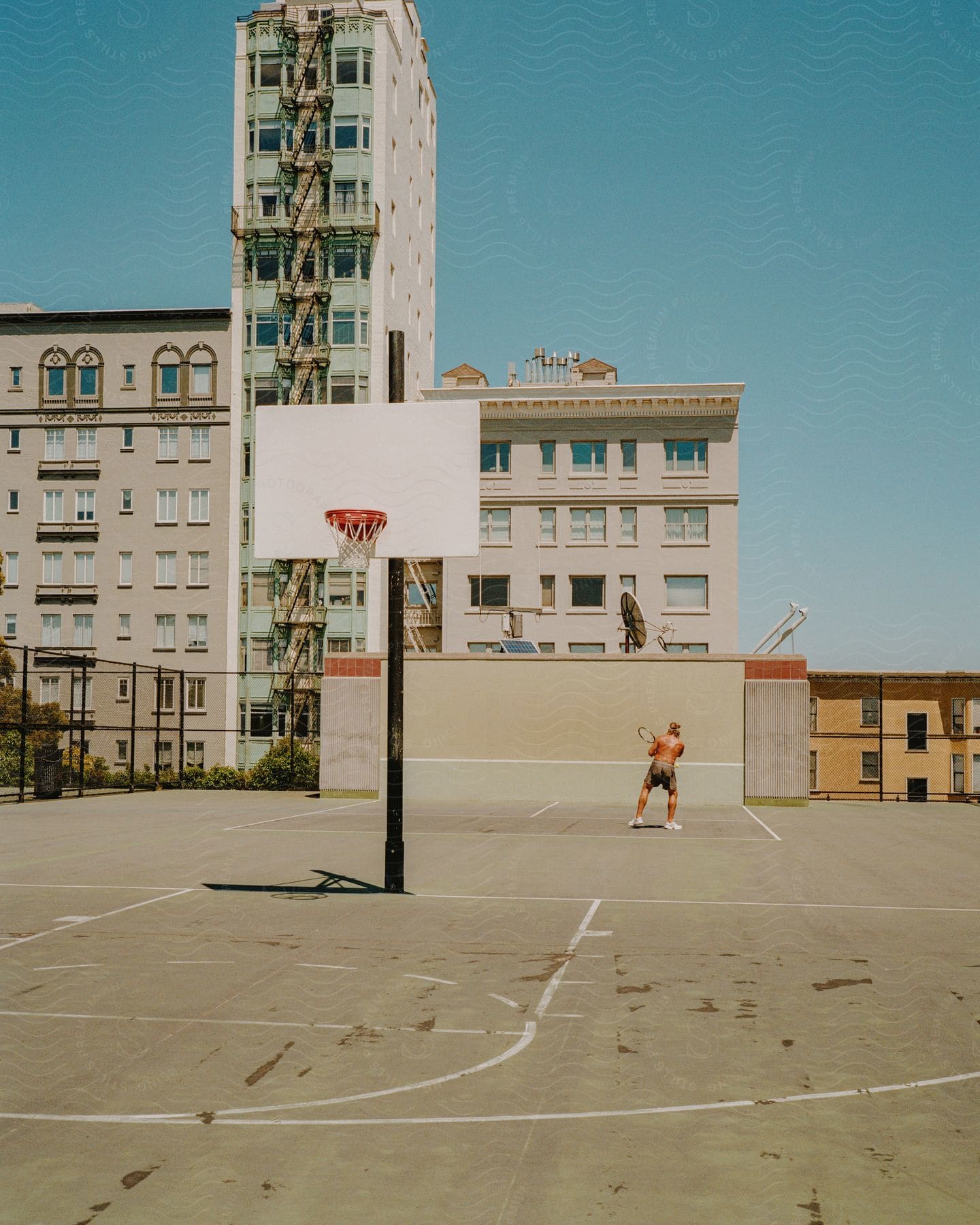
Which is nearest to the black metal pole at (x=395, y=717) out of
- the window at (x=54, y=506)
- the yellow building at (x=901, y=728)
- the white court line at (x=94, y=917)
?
the white court line at (x=94, y=917)

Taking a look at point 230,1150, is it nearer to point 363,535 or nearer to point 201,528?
point 363,535

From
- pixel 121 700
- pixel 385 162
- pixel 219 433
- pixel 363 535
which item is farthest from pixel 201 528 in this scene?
pixel 363 535

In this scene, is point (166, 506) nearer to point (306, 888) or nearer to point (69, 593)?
→ point (69, 593)

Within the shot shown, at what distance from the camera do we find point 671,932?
37.4 ft

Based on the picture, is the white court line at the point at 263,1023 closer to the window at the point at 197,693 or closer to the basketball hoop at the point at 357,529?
the basketball hoop at the point at 357,529

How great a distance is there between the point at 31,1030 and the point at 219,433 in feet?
184

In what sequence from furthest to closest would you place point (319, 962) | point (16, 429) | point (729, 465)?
1. point (16, 429)
2. point (729, 465)
3. point (319, 962)

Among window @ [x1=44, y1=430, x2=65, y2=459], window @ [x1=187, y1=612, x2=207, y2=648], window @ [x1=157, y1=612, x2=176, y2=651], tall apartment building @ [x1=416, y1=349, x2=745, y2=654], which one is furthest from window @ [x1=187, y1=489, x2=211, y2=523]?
tall apartment building @ [x1=416, y1=349, x2=745, y2=654]

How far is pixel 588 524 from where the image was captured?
194ft

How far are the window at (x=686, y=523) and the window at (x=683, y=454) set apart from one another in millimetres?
2021

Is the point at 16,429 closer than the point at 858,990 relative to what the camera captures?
No

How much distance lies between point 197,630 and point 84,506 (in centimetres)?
922

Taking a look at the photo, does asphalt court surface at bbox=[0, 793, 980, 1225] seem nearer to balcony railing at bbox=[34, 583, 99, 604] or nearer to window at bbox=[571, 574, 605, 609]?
window at bbox=[571, 574, 605, 609]

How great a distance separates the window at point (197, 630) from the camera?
60.7 meters
